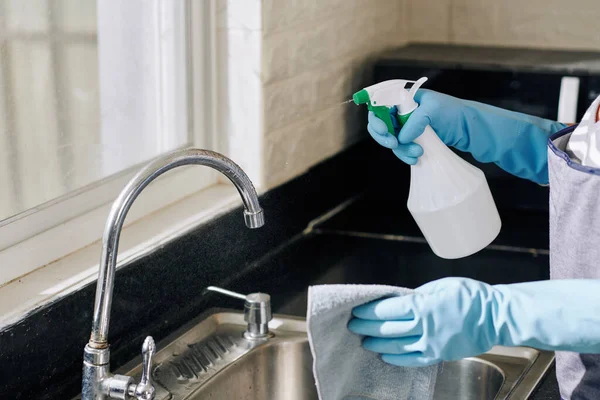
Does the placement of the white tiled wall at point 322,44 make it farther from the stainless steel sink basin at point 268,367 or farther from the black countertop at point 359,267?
the stainless steel sink basin at point 268,367

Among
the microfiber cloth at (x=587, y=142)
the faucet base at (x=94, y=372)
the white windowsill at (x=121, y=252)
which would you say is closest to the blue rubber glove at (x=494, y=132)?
the microfiber cloth at (x=587, y=142)

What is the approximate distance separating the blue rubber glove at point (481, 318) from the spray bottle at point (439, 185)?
227 mm

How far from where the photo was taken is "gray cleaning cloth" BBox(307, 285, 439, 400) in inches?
41.7

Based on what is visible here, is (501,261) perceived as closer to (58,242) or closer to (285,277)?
(285,277)

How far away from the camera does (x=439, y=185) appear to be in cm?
130

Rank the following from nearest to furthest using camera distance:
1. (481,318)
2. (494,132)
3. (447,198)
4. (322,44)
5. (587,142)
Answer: (481,318) < (587,142) < (447,198) < (494,132) < (322,44)

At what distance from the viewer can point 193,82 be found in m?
1.77

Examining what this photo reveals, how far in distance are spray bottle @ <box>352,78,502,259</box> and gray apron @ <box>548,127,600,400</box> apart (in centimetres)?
13

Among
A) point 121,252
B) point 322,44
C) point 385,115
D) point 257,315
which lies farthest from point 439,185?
point 322,44

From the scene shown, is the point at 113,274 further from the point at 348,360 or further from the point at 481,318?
the point at 481,318

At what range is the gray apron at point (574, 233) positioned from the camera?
1120mm

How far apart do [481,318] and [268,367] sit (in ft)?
1.73

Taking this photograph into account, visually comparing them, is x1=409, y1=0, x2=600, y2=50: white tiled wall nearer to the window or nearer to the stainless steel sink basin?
the window

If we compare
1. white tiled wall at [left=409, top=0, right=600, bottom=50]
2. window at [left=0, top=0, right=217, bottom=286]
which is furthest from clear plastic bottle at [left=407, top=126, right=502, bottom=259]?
white tiled wall at [left=409, top=0, right=600, bottom=50]
